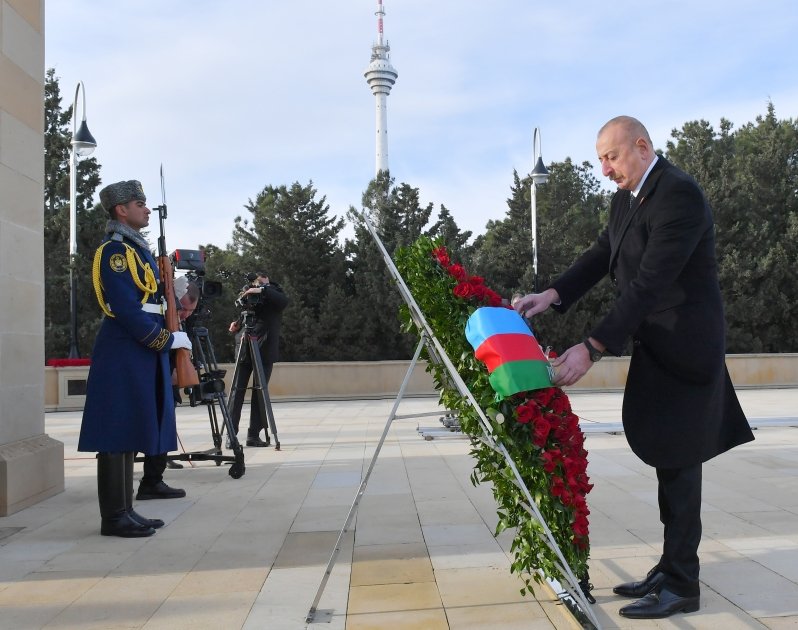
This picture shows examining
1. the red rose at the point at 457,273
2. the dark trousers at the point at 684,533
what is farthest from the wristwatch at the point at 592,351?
the dark trousers at the point at 684,533

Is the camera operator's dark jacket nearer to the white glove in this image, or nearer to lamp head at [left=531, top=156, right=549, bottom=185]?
the white glove

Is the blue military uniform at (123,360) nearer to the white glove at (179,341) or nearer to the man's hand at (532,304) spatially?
the white glove at (179,341)

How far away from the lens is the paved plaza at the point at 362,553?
10.7 ft

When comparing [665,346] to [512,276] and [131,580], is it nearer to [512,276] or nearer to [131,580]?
[131,580]

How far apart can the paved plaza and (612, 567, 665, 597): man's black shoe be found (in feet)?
0.14

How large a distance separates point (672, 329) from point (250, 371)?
257 inches

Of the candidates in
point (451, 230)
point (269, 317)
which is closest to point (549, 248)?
point (451, 230)

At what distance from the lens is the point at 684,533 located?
319 cm

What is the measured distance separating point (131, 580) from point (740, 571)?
2.96m

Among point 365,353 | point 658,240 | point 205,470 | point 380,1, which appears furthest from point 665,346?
point 380,1

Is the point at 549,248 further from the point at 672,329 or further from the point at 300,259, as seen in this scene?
the point at 672,329

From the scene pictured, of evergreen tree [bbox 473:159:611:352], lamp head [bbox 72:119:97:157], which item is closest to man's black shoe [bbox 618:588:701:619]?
lamp head [bbox 72:119:97:157]

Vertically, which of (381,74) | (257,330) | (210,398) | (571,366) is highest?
(381,74)

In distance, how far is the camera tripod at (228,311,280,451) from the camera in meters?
8.47
